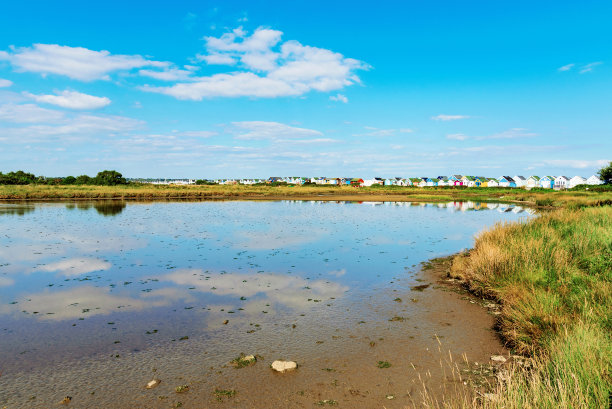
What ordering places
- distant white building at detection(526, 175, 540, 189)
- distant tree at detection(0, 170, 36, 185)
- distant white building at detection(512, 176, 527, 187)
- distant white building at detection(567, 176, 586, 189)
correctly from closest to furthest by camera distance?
1. distant tree at detection(0, 170, 36, 185)
2. distant white building at detection(567, 176, 586, 189)
3. distant white building at detection(526, 175, 540, 189)
4. distant white building at detection(512, 176, 527, 187)

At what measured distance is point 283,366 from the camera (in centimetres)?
779

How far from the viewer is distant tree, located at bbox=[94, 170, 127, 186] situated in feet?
410

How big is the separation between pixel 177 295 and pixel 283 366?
701cm

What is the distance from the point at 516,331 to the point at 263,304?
7.78m

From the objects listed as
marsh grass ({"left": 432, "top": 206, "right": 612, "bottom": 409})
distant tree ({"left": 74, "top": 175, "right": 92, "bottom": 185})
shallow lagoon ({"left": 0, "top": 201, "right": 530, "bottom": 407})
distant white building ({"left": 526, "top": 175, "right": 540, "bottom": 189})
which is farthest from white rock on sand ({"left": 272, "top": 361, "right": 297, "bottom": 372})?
distant white building ({"left": 526, "top": 175, "right": 540, "bottom": 189})

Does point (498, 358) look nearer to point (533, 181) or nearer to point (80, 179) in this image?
point (80, 179)

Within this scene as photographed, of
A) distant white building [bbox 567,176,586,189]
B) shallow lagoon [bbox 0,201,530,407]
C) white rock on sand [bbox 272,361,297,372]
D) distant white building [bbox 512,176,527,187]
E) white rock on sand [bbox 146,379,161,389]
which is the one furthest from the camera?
distant white building [bbox 512,176,527,187]

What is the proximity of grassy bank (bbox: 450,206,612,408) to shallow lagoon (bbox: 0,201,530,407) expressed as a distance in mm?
3497

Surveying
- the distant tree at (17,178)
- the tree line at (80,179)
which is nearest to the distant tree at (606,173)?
the tree line at (80,179)

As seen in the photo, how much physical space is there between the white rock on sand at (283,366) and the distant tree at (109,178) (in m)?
136

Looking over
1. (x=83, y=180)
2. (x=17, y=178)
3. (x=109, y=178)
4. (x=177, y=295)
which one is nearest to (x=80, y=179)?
(x=83, y=180)

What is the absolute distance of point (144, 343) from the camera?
8992mm

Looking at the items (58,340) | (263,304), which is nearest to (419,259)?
(263,304)

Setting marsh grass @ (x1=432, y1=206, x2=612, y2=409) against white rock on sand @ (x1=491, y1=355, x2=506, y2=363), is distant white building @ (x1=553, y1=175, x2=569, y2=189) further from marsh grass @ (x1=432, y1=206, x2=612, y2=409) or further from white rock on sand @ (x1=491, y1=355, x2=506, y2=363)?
white rock on sand @ (x1=491, y1=355, x2=506, y2=363)
